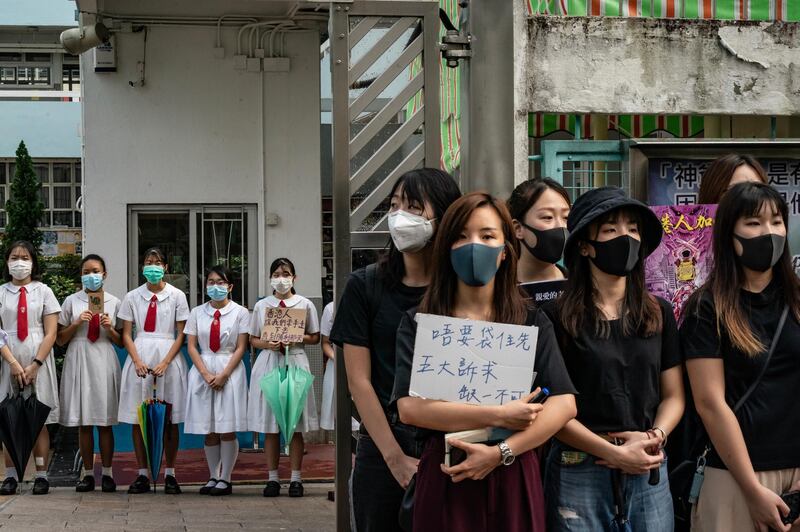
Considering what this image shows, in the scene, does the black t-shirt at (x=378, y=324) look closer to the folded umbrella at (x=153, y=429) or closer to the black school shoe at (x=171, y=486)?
the folded umbrella at (x=153, y=429)

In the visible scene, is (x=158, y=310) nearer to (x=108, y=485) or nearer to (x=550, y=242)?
(x=108, y=485)

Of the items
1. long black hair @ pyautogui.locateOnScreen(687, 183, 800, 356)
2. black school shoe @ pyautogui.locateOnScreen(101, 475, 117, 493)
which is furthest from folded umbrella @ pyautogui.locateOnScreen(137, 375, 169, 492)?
long black hair @ pyautogui.locateOnScreen(687, 183, 800, 356)

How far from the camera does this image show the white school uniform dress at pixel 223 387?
941cm

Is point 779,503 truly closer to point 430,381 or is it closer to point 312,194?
point 430,381

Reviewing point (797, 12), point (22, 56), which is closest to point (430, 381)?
point (797, 12)

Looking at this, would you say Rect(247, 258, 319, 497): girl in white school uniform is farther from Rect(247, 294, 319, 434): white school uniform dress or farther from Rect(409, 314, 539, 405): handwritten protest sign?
Rect(409, 314, 539, 405): handwritten protest sign

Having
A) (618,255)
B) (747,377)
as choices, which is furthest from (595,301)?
(747,377)

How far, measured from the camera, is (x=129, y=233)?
42.1 feet

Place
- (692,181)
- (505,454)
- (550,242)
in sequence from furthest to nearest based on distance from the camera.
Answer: (692,181), (550,242), (505,454)

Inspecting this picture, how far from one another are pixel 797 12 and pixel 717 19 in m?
0.70

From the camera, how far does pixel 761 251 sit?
4.18 m

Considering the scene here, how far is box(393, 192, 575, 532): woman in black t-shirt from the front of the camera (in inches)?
143

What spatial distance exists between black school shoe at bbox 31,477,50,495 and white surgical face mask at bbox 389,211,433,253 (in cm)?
594

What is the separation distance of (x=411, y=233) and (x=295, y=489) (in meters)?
5.49
